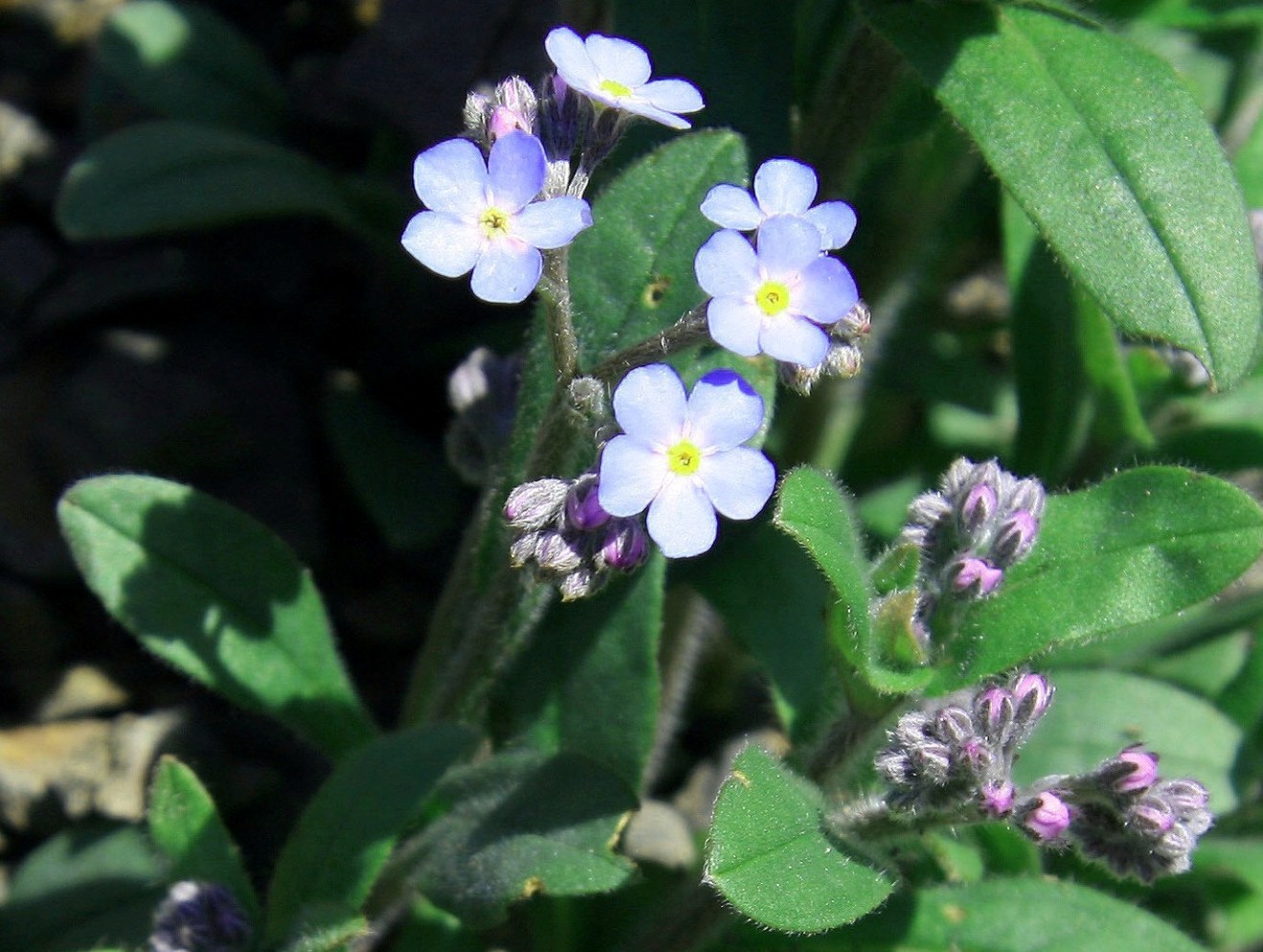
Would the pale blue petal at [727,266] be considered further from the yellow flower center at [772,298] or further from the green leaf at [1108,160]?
the green leaf at [1108,160]

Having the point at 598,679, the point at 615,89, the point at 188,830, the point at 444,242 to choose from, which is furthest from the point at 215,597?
the point at 615,89

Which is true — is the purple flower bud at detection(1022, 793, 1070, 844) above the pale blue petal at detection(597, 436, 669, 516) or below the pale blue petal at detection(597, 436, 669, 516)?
below

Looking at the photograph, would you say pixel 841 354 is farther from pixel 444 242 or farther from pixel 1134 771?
pixel 1134 771

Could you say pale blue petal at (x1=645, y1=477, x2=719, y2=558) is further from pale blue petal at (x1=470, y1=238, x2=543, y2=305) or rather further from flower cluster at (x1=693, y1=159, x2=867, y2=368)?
pale blue petal at (x1=470, y1=238, x2=543, y2=305)

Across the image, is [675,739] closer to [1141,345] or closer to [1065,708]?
[1065,708]

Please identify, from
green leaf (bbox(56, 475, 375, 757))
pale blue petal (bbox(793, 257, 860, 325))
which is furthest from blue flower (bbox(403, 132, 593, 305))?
green leaf (bbox(56, 475, 375, 757))

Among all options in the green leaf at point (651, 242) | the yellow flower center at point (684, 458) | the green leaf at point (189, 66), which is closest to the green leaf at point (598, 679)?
the green leaf at point (651, 242)
